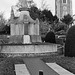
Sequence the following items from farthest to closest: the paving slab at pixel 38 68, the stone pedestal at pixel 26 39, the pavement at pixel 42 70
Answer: the stone pedestal at pixel 26 39
the paving slab at pixel 38 68
the pavement at pixel 42 70

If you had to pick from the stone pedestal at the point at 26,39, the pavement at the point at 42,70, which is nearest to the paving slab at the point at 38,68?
the pavement at the point at 42,70

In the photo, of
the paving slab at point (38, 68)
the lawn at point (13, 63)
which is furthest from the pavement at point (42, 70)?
the lawn at point (13, 63)

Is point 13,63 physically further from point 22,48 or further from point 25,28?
point 25,28

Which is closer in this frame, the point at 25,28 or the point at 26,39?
the point at 26,39

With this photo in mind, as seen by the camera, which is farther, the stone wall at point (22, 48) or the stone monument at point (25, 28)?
the stone monument at point (25, 28)

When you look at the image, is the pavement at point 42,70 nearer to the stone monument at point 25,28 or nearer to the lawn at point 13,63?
the lawn at point 13,63

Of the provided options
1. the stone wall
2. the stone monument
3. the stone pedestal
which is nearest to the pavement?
the stone wall

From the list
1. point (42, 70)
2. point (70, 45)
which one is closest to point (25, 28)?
point (70, 45)

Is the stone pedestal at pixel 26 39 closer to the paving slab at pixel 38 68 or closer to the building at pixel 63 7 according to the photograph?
the paving slab at pixel 38 68

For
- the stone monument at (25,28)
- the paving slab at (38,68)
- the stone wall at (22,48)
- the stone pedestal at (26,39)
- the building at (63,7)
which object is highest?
the building at (63,7)

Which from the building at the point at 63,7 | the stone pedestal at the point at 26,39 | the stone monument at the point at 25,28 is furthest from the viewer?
the building at the point at 63,7

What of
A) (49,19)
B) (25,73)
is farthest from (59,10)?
(25,73)

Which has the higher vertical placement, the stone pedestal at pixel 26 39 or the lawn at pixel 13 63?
the stone pedestal at pixel 26 39

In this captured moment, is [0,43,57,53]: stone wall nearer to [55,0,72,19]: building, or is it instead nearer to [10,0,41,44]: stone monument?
[10,0,41,44]: stone monument
